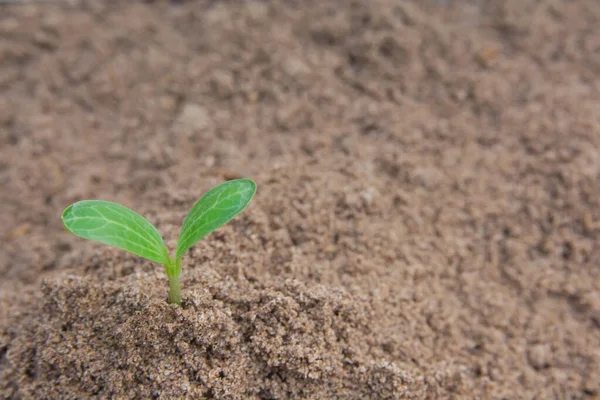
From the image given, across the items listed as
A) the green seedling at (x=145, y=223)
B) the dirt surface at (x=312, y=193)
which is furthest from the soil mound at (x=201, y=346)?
the green seedling at (x=145, y=223)

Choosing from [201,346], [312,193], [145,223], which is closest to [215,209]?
[145,223]

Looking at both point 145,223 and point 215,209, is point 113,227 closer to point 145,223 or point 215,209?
point 145,223

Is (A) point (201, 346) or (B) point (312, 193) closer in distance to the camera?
(A) point (201, 346)

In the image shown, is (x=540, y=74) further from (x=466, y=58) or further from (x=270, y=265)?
(x=270, y=265)

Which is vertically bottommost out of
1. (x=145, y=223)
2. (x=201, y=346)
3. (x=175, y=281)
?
(x=201, y=346)

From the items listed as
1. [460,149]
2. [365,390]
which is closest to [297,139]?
[460,149]

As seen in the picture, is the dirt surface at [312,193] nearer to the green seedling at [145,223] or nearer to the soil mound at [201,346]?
the soil mound at [201,346]
